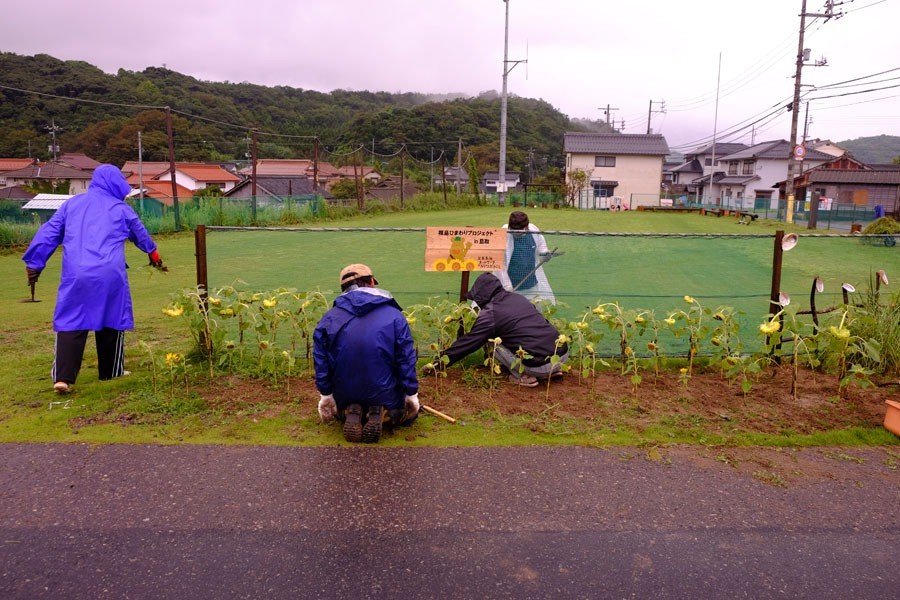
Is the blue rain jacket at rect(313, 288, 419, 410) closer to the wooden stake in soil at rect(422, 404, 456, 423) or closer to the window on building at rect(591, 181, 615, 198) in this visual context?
the wooden stake in soil at rect(422, 404, 456, 423)

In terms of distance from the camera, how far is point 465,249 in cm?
578

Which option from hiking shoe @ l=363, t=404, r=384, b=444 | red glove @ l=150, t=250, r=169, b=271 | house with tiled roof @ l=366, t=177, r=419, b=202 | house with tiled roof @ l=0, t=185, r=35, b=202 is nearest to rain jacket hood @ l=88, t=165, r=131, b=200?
red glove @ l=150, t=250, r=169, b=271

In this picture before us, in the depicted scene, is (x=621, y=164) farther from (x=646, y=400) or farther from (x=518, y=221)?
(x=646, y=400)

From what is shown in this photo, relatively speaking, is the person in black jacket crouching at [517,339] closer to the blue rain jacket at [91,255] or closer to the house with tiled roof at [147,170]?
the blue rain jacket at [91,255]

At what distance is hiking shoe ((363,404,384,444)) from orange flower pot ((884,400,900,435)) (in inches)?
137

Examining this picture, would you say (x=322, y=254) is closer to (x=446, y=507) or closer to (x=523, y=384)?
(x=523, y=384)

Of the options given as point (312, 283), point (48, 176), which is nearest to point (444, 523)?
point (312, 283)

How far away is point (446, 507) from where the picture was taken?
3477mm

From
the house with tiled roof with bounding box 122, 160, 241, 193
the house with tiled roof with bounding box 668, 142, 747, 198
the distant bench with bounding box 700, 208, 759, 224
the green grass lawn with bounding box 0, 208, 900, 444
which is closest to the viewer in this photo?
the green grass lawn with bounding box 0, 208, 900, 444

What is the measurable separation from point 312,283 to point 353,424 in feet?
19.2

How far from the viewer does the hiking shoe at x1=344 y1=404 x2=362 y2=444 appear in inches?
165

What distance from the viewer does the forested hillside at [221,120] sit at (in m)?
40.8

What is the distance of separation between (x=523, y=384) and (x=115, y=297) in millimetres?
3332

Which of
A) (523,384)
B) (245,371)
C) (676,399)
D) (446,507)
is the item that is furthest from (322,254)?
Answer: (446,507)
